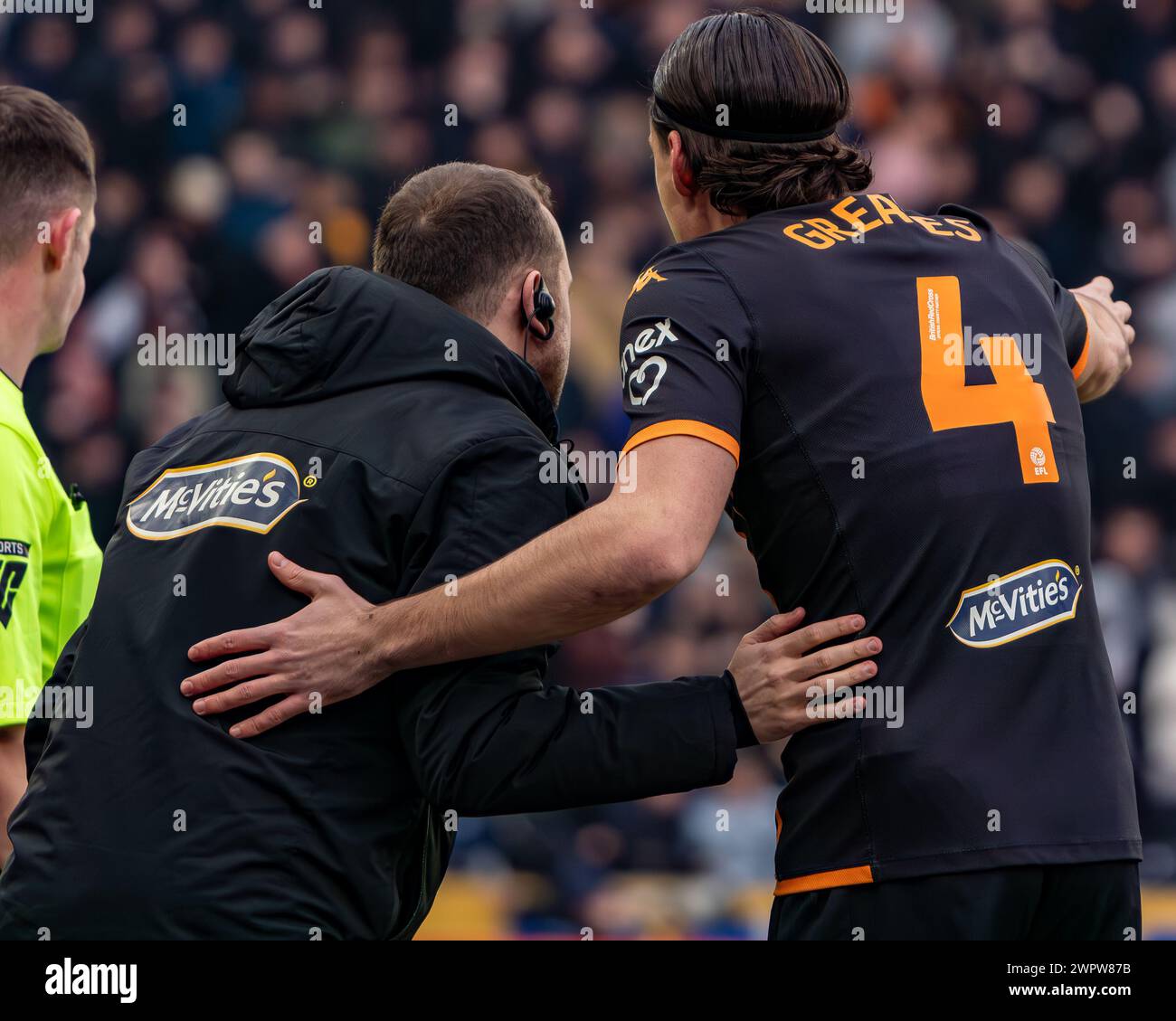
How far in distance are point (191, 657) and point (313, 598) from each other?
0.20m

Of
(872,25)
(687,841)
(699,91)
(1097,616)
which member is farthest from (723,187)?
(872,25)

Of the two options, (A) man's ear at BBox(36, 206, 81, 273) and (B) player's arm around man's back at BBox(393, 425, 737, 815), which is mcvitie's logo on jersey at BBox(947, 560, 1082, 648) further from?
(A) man's ear at BBox(36, 206, 81, 273)

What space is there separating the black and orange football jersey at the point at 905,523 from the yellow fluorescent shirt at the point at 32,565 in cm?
123

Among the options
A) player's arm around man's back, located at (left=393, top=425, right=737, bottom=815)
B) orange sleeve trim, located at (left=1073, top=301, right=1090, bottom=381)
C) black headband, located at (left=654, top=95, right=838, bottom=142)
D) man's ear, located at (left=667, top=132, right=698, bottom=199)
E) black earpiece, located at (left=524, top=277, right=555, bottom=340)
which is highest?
black headband, located at (left=654, top=95, right=838, bottom=142)

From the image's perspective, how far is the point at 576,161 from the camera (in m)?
7.06

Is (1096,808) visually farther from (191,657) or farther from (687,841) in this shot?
(687,841)

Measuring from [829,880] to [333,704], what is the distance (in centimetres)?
79

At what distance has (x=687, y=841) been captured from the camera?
5.76 meters

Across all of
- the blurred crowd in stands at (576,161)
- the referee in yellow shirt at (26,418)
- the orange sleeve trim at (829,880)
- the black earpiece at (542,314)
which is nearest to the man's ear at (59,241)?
the referee in yellow shirt at (26,418)

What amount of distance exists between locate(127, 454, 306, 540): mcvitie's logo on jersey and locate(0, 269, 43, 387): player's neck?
31.4 inches

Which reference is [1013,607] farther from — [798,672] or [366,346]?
[366,346]

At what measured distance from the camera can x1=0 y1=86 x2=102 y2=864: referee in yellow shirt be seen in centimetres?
277

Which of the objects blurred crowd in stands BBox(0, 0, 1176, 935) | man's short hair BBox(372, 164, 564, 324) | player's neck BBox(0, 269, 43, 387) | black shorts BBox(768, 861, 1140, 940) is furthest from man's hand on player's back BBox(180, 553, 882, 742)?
blurred crowd in stands BBox(0, 0, 1176, 935)

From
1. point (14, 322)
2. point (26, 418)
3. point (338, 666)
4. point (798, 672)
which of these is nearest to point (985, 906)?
point (798, 672)
